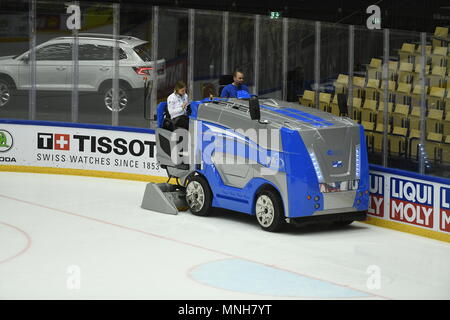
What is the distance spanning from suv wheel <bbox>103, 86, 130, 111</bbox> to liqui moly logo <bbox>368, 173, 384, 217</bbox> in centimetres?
507

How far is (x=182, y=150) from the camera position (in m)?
12.7

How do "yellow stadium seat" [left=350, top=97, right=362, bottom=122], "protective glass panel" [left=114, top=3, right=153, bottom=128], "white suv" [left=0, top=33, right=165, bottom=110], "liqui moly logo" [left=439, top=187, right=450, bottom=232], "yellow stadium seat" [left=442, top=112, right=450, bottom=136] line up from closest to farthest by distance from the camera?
1. "liqui moly logo" [left=439, top=187, right=450, bottom=232]
2. "yellow stadium seat" [left=442, top=112, right=450, bottom=136]
3. "yellow stadium seat" [left=350, top=97, right=362, bottom=122]
4. "protective glass panel" [left=114, top=3, right=153, bottom=128]
5. "white suv" [left=0, top=33, right=165, bottom=110]

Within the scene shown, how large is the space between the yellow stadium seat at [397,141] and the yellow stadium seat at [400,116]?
0.06 m

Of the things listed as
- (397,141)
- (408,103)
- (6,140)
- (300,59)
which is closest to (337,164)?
(397,141)

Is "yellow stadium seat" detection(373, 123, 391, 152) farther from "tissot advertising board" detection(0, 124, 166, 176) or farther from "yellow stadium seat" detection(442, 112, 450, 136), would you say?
"tissot advertising board" detection(0, 124, 166, 176)

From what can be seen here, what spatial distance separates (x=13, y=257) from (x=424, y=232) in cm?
473

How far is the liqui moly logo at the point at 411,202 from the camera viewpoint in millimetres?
11312

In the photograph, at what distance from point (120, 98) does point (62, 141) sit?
116cm

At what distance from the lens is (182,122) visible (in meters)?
12.7

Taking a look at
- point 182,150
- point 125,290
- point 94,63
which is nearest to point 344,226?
point 182,150

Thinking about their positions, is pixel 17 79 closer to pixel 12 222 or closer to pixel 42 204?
pixel 42 204

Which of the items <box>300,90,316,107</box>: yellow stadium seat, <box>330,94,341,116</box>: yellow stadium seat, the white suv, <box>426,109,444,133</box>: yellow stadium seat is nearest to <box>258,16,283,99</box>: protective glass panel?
<box>300,90,316,107</box>: yellow stadium seat

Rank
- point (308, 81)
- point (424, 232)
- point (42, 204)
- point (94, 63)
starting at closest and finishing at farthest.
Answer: point (424, 232), point (42, 204), point (308, 81), point (94, 63)

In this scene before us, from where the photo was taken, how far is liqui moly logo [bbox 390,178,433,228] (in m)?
11.3
